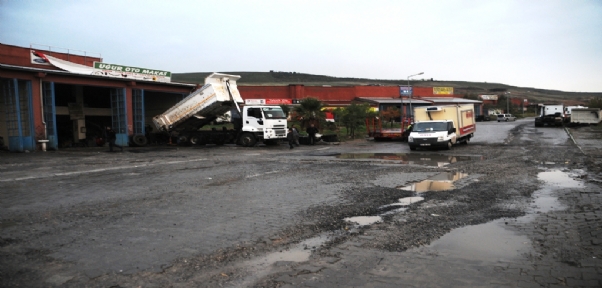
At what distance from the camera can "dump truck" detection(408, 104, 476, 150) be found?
2358 centimetres

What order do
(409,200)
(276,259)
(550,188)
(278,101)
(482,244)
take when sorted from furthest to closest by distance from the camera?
(278,101) → (550,188) → (409,200) → (482,244) → (276,259)

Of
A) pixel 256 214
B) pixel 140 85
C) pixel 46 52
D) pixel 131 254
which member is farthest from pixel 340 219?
pixel 46 52

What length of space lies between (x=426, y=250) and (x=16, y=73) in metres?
24.6

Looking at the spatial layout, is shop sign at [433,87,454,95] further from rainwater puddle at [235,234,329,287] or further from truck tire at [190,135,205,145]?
rainwater puddle at [235,234,329,287]

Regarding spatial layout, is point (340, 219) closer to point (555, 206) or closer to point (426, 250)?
point (426, 250)

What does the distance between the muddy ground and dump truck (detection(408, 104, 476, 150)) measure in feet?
35.8

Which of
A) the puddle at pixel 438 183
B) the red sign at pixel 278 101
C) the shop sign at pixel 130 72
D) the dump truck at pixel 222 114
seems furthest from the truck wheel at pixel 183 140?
the red sign at pixel 278 101

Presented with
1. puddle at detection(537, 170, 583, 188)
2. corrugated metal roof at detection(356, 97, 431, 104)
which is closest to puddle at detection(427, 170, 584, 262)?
puddle at detection(537, 170, 583, 188)

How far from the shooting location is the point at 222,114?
2992 centimetres

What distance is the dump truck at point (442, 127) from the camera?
23.6 meters

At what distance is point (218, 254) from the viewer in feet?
18.6

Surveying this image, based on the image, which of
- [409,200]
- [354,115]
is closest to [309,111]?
[354,115]

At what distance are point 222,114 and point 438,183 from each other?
2043 cm

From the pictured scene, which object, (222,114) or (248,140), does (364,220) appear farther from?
(222,114)
